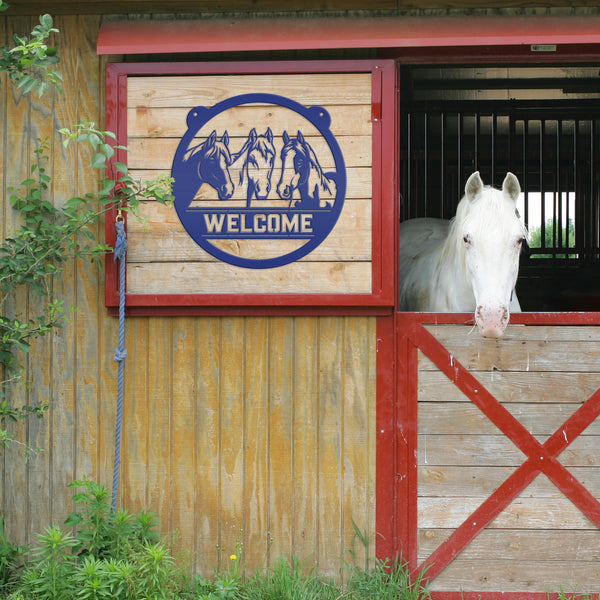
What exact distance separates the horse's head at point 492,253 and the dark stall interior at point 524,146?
2601 mm

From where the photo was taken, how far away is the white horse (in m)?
3.08

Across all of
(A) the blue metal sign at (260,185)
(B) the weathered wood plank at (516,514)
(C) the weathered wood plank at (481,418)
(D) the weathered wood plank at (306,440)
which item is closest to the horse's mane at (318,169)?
(A) the blue metal sign at (260,185)

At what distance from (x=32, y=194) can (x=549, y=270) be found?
17.6 ft

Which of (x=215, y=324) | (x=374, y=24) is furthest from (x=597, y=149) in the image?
(x=215, y=324)

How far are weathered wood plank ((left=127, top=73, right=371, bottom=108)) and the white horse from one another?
0.68m

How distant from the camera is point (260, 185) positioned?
3342mm

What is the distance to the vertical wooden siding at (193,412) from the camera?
336 centimetres

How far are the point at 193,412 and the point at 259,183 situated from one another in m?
1.07

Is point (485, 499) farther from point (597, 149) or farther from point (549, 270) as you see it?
point (597, 149)

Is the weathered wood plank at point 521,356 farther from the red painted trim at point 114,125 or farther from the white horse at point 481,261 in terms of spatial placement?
the red painted trim at point 114,125

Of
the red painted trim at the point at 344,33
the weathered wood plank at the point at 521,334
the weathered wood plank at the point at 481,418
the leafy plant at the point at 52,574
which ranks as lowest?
the leafy plant at the point at 52,574

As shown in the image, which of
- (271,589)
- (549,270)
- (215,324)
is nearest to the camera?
(271,589)

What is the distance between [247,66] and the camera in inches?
131

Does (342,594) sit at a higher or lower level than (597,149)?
lower
